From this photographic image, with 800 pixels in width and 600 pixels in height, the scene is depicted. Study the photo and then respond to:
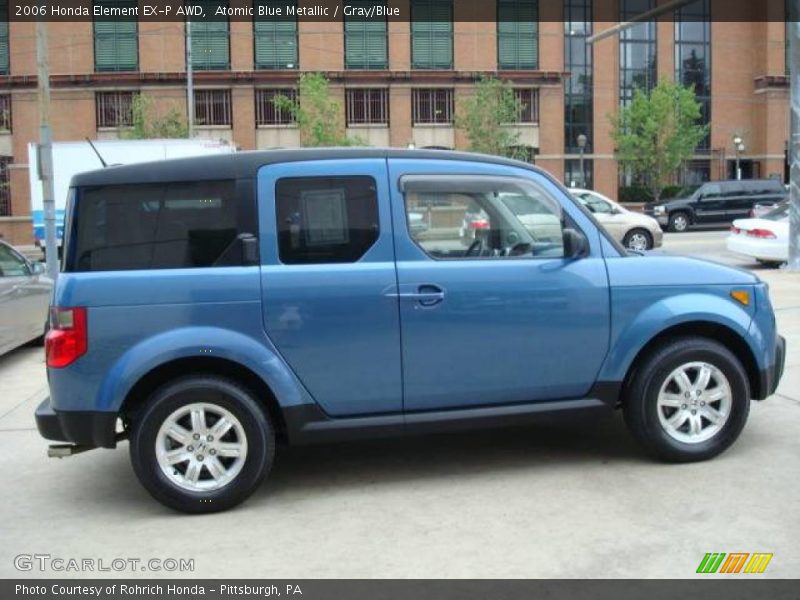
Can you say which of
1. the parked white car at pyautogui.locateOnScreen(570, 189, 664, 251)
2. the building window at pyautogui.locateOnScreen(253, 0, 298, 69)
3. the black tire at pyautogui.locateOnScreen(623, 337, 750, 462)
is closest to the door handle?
the black tire at pyautogui.locateOnScreen(623, 337, 750, 462)

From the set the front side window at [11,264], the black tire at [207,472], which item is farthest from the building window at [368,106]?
the black tire at [207,472]

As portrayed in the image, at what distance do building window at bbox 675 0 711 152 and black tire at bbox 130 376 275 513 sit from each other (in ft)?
150

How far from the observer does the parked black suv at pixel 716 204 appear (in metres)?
30.2

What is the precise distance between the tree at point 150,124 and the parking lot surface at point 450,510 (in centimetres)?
3211

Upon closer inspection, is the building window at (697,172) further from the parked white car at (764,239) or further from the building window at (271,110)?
the parked white car at (764,239)

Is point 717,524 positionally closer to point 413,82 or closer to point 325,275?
point 325,275

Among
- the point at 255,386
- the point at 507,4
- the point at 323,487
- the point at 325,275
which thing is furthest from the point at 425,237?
the point at 507,4

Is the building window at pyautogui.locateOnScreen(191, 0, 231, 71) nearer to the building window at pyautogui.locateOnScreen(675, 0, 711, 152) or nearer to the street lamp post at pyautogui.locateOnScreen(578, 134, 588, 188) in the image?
the street lamp post at pyautogui.locateOnScreen(578, 134, 588, 188)

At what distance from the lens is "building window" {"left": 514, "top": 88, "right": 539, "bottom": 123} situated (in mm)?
41925

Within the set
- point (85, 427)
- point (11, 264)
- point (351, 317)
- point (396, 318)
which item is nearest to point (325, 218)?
point (351, 317)

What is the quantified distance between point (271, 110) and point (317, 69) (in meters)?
2.90

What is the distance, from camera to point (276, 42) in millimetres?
40375

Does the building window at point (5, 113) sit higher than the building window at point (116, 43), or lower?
lower

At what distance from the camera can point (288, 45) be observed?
40469 mm
